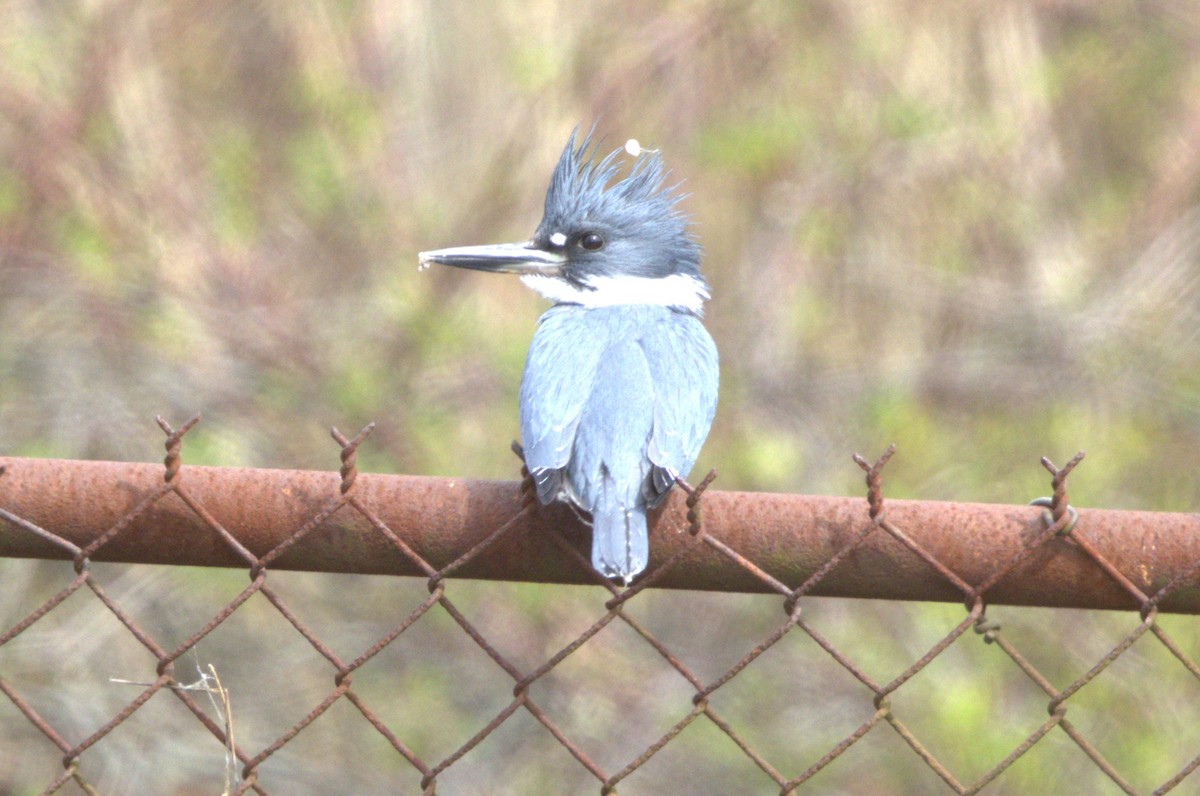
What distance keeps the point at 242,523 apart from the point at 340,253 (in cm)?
333

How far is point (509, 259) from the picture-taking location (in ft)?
9.74

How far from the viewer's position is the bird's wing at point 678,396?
207cm

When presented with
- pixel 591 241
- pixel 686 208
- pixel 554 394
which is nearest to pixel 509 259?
pixel 591 241

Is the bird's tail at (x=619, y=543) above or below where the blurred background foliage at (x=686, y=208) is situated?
below

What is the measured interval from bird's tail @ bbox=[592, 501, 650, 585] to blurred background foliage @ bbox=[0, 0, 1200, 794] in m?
2.76

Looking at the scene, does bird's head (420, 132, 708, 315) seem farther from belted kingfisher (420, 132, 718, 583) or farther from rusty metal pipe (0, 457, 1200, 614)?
rusty metal pipe (0, 457, 1200, 614)

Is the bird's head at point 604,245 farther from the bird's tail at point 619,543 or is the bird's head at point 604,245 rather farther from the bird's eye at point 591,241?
the bird's tail at point 619,543

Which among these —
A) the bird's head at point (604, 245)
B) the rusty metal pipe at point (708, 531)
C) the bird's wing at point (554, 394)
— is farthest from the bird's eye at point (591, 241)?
the rusty metal pipe at point (708, 531)

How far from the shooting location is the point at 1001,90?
5.07m

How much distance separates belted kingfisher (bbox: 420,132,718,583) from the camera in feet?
6.37

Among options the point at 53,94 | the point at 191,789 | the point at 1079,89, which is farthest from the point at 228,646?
the point at 1079,89

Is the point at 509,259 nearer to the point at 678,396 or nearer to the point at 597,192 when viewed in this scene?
the point at 597,192

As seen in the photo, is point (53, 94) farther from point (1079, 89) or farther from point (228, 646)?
point (1079, 89)

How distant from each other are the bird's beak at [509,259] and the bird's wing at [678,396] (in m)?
0.46
